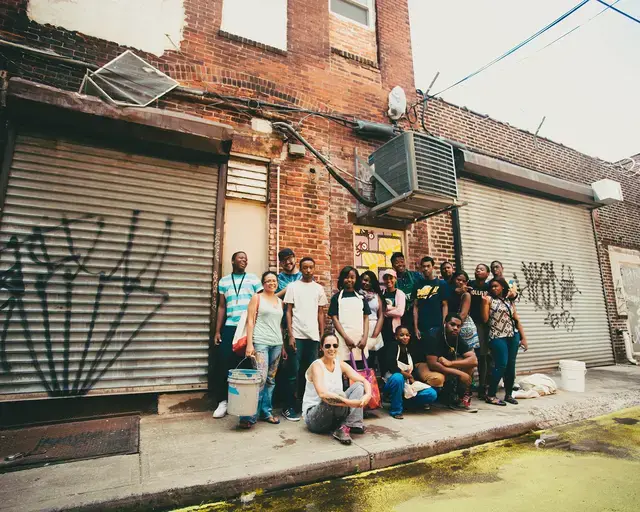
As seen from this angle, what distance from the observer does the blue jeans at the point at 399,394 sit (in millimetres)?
4359

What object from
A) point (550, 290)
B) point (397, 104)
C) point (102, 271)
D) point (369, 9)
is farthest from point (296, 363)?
point (369, 9)

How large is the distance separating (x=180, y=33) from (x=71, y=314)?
14.2ft

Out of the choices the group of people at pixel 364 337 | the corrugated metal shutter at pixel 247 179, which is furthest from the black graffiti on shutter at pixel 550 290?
the corrugated metal shutter at pixel 247 179

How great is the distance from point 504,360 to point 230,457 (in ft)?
13.0

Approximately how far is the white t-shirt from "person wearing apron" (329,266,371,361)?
0.25m

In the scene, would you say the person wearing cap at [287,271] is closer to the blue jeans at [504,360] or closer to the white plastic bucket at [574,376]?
the blue jeans at [504,360]

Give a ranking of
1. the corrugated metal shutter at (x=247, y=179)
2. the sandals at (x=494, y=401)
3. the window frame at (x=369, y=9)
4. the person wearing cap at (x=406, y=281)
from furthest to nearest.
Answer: the window frame at (x=369, y=9), the corrugated metal shutter at (x=247, y=179), the person wearing cap at (x=406, y=281), the sandals at (x=494, y=401)

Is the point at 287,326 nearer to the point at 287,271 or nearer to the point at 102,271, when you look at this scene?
the point at 287,271

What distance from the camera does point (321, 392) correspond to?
3.49 metres

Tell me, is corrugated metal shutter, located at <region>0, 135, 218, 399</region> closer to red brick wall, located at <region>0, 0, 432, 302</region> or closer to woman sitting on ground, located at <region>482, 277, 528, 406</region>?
red brick wall, located at <region>0, 0, 432, 302</region>

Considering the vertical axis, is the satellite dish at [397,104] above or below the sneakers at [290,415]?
above

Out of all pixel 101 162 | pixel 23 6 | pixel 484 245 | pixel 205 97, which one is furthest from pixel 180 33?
pixel 484 245

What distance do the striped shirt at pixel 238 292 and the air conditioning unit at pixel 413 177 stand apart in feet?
8.02

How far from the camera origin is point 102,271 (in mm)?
4441
